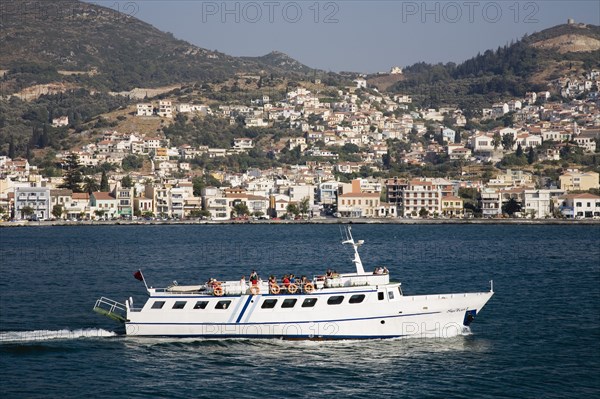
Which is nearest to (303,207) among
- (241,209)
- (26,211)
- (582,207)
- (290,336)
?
(241,209)

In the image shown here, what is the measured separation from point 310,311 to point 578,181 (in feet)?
304

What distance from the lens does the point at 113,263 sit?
172ft

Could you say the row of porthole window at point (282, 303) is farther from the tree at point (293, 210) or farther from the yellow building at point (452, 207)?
the tree at point (293, 210)

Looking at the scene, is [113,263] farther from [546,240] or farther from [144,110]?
[144,110]

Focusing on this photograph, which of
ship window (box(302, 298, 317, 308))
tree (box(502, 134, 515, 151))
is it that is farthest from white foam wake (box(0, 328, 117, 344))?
tree (box(502, 134, 515, 151))

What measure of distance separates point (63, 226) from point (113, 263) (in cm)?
4897

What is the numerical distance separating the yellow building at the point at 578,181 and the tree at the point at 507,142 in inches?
1550

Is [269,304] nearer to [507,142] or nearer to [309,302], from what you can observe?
[309,302]

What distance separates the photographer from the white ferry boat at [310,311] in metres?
27.5

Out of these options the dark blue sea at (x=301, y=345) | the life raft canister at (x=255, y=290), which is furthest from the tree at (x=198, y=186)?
the life raft canister at (x=255, y=290)

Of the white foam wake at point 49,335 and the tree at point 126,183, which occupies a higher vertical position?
the tree at point 126,183

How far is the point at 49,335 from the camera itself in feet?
94.3

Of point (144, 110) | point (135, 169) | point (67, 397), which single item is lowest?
point (67, 397)

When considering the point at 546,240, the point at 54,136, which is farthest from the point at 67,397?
the point at 54,136
